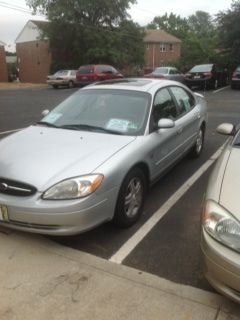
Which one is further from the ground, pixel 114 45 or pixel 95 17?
pixel 95 17

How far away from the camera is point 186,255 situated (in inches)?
144

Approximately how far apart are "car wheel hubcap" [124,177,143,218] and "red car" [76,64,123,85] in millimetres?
22003

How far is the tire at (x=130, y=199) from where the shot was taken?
3.93 meters

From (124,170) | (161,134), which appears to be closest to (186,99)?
(161,134)

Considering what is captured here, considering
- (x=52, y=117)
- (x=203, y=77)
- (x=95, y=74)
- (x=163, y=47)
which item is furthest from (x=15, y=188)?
(x=163, y=47)

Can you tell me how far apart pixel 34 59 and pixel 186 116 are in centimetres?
3912

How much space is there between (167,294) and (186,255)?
2.20 ft

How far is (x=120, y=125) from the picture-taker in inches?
181

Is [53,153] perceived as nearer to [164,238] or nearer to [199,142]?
[164,238]

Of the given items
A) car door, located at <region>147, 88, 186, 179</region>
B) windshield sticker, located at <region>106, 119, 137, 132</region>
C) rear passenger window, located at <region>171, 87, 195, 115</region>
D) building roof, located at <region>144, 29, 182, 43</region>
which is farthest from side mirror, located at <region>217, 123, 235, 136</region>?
building roof, located at <region>144, 29, 182, 43</region>

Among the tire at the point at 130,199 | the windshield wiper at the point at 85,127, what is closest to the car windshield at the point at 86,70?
the windshield wiper at the point at 85,127

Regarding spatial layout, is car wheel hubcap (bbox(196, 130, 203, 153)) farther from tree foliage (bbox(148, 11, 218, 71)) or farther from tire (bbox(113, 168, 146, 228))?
tree foliage (bbox(148, 11, 218, 71))

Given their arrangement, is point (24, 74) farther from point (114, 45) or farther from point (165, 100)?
point (165, 100)

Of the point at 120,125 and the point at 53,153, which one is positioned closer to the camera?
the point at 53,153
